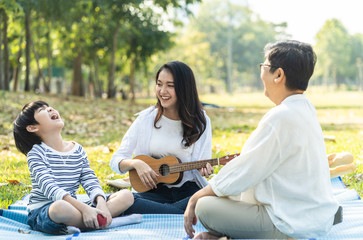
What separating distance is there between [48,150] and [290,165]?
1.89 meters

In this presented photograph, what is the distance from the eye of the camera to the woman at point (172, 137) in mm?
3898

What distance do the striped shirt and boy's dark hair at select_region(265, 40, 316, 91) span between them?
5.73ft

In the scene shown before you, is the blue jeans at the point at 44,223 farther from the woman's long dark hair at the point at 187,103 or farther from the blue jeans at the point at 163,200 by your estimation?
the woman's long dark hair at the point at 187,103

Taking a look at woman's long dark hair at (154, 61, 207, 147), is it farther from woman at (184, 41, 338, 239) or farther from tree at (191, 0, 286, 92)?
tree at (191, 0, 286, 92)

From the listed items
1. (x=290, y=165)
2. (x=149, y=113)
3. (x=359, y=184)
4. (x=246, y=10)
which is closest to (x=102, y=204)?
(x=149, y=113)

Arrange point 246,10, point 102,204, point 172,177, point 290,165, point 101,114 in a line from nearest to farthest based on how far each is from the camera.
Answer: point 290,165, point 102,204, point 172,177, point 101,114, point 246,10

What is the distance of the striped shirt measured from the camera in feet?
10.8

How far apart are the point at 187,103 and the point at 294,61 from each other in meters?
1.50

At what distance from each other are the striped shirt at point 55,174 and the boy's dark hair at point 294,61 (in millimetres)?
1746

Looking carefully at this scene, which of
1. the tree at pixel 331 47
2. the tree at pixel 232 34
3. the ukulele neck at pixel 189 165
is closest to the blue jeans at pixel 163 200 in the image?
the ukulele neck at pixel 189 165

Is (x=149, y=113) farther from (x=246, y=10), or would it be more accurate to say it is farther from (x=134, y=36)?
(x=246, y=10)

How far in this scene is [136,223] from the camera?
352 centimetres

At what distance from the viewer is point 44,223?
3.22m

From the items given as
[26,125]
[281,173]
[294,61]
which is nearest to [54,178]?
[26,125]
